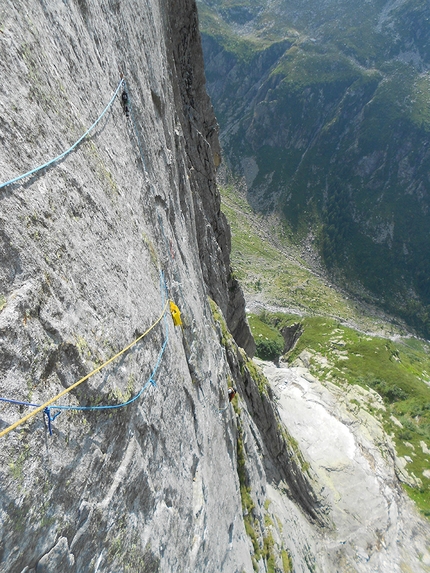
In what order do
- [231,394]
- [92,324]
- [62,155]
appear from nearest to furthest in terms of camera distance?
[62,155], [92,324], [231,394]

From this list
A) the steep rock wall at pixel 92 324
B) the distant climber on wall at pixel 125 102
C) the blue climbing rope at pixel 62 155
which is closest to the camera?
the steep rock wall at pixel 92 324

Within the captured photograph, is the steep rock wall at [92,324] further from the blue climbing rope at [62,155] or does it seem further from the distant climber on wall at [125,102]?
the distant climber on wall at [125,102]

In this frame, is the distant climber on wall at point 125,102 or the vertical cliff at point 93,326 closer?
the vertical cliff at point 93,326

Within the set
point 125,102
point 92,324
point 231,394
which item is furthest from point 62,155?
point 231,394

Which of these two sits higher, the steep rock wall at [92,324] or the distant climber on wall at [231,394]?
the steep rock wall at [92,324]

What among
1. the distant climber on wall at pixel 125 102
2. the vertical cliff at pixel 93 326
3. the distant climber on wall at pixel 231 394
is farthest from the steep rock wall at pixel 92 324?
the distant climber on wall at pixel 231 394

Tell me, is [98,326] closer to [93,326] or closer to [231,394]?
[93,326]

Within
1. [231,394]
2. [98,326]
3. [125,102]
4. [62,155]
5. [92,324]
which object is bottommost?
[231,394]

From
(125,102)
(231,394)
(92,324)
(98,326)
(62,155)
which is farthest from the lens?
(231,394)

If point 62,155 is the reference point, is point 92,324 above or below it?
below

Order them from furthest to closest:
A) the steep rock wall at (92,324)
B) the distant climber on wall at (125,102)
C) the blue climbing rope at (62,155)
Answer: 1. the distant climber on wall at (125,102)
2. the blue climbing rope at (62,155)
3. the steep rock wall at (92,324)

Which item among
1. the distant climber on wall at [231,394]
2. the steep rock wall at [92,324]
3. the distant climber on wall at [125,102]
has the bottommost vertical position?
the distant climber on wall at [231,394]

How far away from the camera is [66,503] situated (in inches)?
185

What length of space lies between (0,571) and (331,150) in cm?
22539
